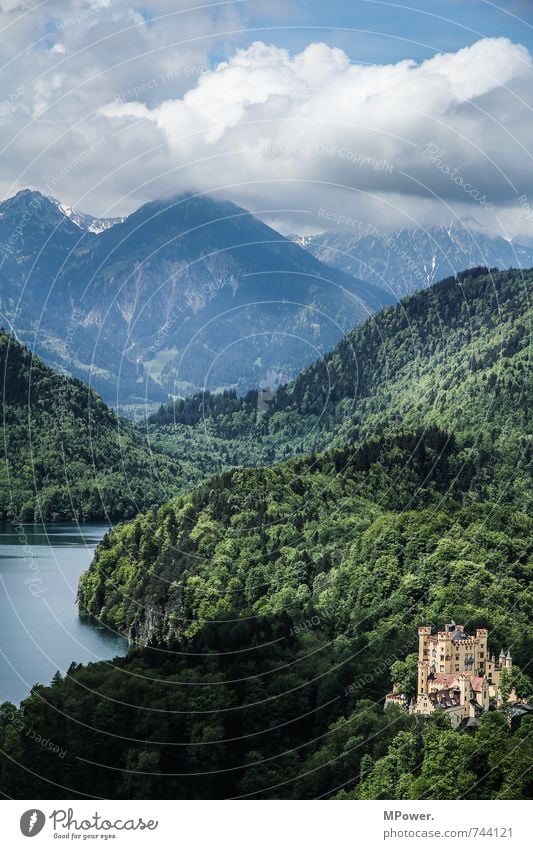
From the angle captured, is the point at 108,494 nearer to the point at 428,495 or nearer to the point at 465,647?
the point at 428,495

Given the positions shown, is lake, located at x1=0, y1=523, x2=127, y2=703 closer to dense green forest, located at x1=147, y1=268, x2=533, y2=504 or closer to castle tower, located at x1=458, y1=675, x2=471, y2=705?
castle tower, located at x1=458, y1=675, x2=471, y2=705

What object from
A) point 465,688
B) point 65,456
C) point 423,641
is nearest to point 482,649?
point 423,641

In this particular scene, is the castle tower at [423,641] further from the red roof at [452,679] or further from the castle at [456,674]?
the red roof at [452,679]

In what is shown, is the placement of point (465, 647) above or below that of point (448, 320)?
below

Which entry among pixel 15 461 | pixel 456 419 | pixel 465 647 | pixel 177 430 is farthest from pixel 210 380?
pixel 465 647

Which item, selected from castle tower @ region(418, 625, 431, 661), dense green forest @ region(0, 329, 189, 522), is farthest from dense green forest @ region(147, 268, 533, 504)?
castle tower @ region(418, 625, 431, 661)
